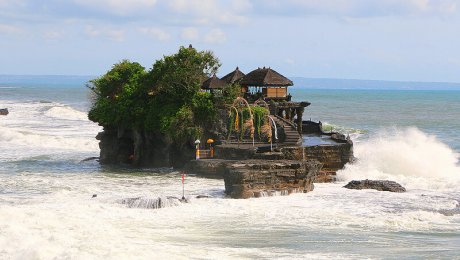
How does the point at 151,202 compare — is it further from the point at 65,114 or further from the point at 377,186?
the point at 65,114

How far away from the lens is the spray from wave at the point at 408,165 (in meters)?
39.3

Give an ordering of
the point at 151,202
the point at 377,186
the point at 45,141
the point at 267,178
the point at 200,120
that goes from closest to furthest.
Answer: the point at 151,202
the point at 267,178
the point at 377,186
the point at 200,120
the point at 45,141

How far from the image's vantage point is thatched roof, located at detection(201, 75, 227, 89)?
4353 cm

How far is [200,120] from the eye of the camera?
42312 millimetres

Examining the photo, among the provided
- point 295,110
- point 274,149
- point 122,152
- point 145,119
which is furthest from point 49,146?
point 274,149

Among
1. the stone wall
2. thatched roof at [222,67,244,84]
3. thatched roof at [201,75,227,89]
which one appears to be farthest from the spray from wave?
thatched roof at [201,75,227,89]

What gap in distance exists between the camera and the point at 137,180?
38.6 m

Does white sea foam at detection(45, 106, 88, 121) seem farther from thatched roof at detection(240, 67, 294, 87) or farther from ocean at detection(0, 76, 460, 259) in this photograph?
Result: thatched roof at detection(240, 67, 294, 87)

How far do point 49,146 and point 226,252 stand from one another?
37.7m

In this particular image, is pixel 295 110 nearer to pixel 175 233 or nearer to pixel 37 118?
pixel 175 233

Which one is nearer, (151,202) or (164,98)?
(151,202)

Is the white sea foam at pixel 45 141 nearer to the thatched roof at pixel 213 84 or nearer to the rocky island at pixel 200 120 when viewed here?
the rocky island at pixel 200 120

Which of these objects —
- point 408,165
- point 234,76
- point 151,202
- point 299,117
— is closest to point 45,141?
point 234,76

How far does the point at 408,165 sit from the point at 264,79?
1020 centimetres
